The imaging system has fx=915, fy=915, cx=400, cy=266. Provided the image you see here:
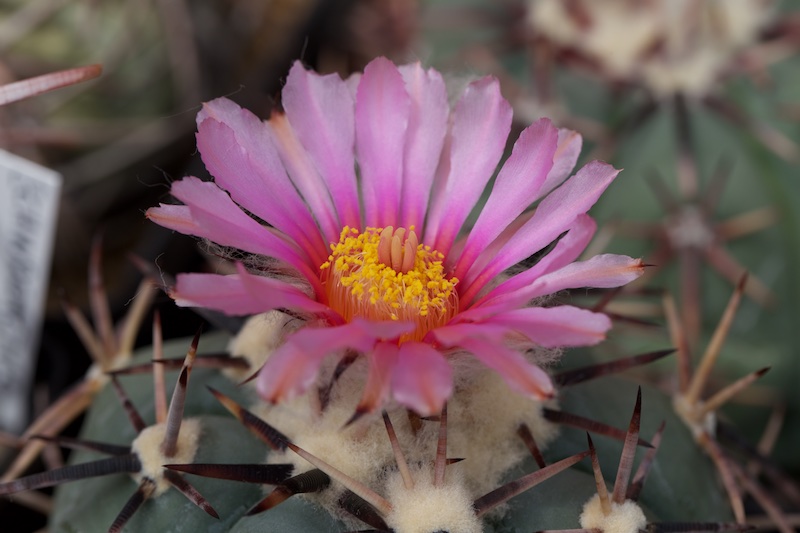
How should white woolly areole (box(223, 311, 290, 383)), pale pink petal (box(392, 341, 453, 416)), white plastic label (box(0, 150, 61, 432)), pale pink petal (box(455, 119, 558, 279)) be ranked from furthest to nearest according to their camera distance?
1. white plastic label (box(0, 150, 61, 432))
2. white woolly areole (box(223, 311, 290, 383))
3. pale pink petal (box(455, 119, 558, 279))
4. pale pink petal (box(392, 341, 453, 416))

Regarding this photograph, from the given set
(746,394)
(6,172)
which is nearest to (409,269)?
(6,172)

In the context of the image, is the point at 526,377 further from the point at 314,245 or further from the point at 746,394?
the point at 746,394

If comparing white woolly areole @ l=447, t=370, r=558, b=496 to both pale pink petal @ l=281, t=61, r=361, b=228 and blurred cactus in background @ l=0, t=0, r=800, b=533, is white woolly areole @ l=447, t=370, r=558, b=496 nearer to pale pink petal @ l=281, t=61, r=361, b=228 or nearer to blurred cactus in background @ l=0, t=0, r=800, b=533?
blurred cactus in background @ l=0, t=0, r=800, b=533

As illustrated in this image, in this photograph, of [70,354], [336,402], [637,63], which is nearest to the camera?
[336,402]

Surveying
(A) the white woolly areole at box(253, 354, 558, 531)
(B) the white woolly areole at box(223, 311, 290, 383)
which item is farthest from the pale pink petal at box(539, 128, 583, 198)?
(B) the white woolly areole at box(223, 311, 290, 383)

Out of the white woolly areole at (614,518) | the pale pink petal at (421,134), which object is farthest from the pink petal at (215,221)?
the white woolly areole at (614,518)
